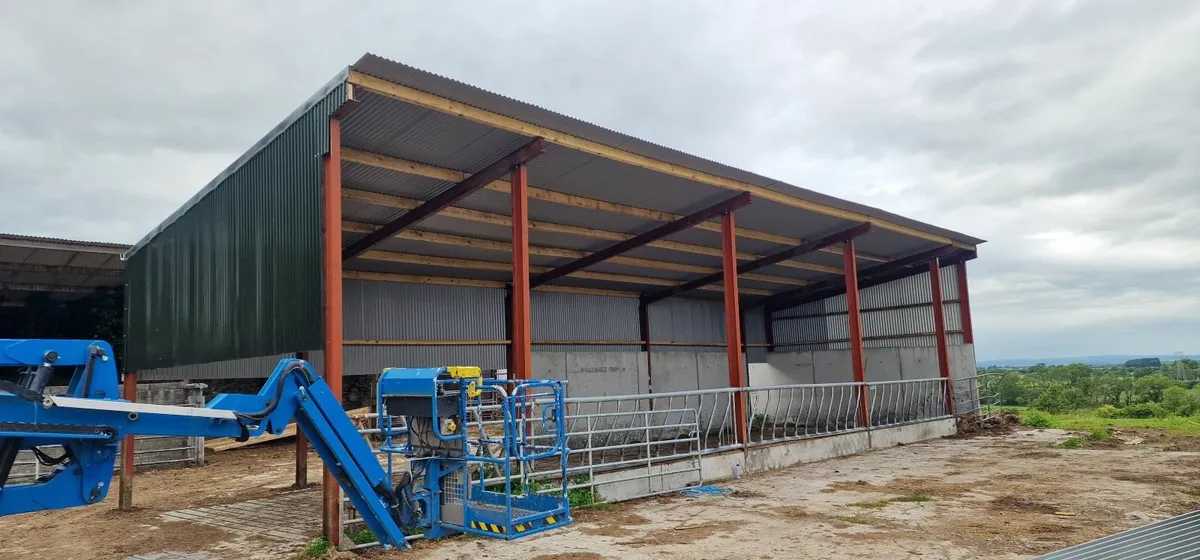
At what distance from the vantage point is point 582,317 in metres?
21.3

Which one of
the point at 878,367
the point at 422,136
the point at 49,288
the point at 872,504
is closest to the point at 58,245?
the point at 49,288

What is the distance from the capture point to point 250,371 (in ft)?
57.4

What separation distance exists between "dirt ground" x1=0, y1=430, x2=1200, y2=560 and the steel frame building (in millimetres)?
2101

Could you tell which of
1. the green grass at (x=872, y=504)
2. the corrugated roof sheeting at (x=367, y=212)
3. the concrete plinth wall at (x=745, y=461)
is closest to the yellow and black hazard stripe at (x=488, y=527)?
the concrete plinth wall at (x=745, y=461)

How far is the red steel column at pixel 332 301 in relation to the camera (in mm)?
7203

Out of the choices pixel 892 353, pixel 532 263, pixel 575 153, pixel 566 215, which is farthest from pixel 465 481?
pixel 892 353

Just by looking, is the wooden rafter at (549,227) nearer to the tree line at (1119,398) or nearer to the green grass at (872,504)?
the green grass at (872,504)

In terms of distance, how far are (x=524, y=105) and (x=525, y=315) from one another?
9.12 feet

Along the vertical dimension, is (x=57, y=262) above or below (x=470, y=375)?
above

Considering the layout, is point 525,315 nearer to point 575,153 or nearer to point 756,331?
point 575,153

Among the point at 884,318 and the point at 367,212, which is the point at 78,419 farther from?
the point at 884,318

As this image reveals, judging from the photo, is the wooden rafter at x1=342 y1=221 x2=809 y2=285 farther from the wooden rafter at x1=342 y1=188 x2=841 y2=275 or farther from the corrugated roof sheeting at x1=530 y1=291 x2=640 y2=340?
the corrugated roof sheeting at x1=530 y1=291 x2=640 y2=340

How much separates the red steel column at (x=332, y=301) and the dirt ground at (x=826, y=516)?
0.67m

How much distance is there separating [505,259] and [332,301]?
9.64 meters
